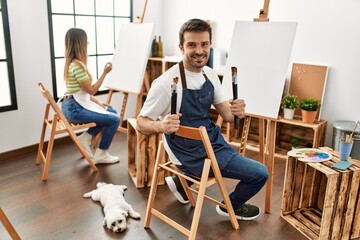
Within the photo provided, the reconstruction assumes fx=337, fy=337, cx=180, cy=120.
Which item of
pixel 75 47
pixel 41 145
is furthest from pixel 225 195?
pixel 41 145

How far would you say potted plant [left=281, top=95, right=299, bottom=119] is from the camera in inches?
132

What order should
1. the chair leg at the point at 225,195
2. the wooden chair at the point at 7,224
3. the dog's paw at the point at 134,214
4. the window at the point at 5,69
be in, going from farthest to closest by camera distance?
the window at the point at 5,69 < the dog's paw at the point at 134,214 < the chair leg at the point at 225,195 < the wooden chair at the point at 7,224

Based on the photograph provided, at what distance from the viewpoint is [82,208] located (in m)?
2.42

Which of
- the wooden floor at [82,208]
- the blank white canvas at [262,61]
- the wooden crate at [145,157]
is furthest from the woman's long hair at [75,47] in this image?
the blank white canvas at [262,61]

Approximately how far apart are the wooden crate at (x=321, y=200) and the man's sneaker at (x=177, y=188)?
708 mm

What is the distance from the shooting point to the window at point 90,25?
358cm

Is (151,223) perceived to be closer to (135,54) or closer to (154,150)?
(154,150)

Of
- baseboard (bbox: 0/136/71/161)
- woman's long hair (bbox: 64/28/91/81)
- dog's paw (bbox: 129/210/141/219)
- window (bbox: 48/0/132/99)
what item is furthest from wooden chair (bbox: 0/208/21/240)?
window (bbox: 48/0/132/99)

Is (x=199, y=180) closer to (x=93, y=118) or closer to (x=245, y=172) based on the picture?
(x=245, y=172)

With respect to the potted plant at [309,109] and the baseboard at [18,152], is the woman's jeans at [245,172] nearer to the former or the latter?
the potted plant at [309,109]

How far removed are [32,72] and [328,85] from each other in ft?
9.68

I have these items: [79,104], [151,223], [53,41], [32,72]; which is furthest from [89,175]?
[53,41]

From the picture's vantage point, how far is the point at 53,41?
349 centimetres

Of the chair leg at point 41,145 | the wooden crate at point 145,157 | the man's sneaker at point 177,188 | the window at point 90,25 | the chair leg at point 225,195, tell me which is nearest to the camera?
the chair leg at point 225,195
